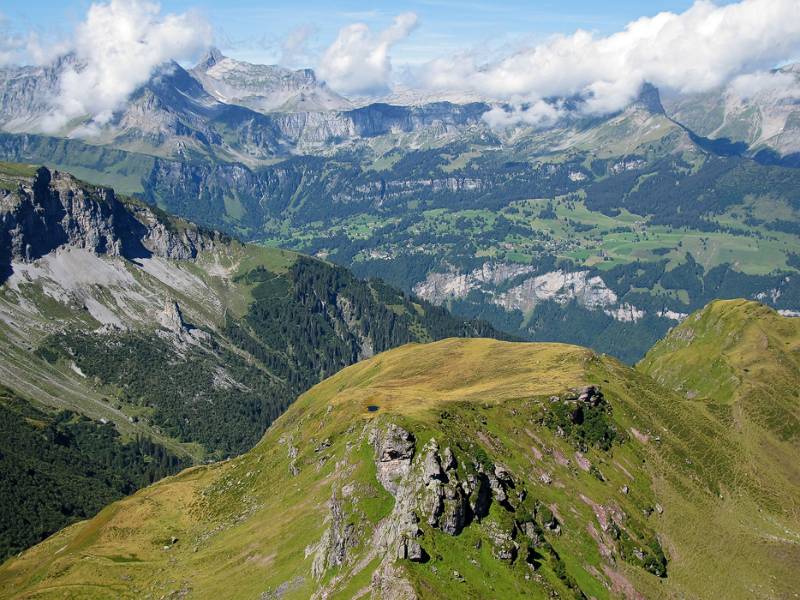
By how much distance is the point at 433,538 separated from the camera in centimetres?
11119

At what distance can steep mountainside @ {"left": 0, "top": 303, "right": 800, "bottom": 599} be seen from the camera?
115312mm

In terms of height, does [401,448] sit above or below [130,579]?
above

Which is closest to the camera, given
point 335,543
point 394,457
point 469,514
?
point 335,543

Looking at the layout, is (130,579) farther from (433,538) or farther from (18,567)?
(433,538)

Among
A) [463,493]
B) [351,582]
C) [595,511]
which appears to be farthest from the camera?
[595,511]

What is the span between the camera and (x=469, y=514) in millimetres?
118812

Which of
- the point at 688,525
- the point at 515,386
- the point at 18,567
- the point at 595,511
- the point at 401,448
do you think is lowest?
the point at 18,567

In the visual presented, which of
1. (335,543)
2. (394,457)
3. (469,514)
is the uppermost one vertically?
(394,457)

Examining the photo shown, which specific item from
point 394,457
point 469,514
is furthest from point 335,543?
point 469,514

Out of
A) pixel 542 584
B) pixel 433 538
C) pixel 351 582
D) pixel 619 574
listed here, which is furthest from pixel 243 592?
pixel 619 574

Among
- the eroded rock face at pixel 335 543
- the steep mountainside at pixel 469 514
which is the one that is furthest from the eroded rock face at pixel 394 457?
the eroded rock face at pixel 335 543

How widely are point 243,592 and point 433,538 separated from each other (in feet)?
132

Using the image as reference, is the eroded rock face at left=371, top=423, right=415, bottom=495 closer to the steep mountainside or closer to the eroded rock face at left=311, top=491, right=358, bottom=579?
the steep mountainside

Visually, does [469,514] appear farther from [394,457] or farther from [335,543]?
[335,543]
